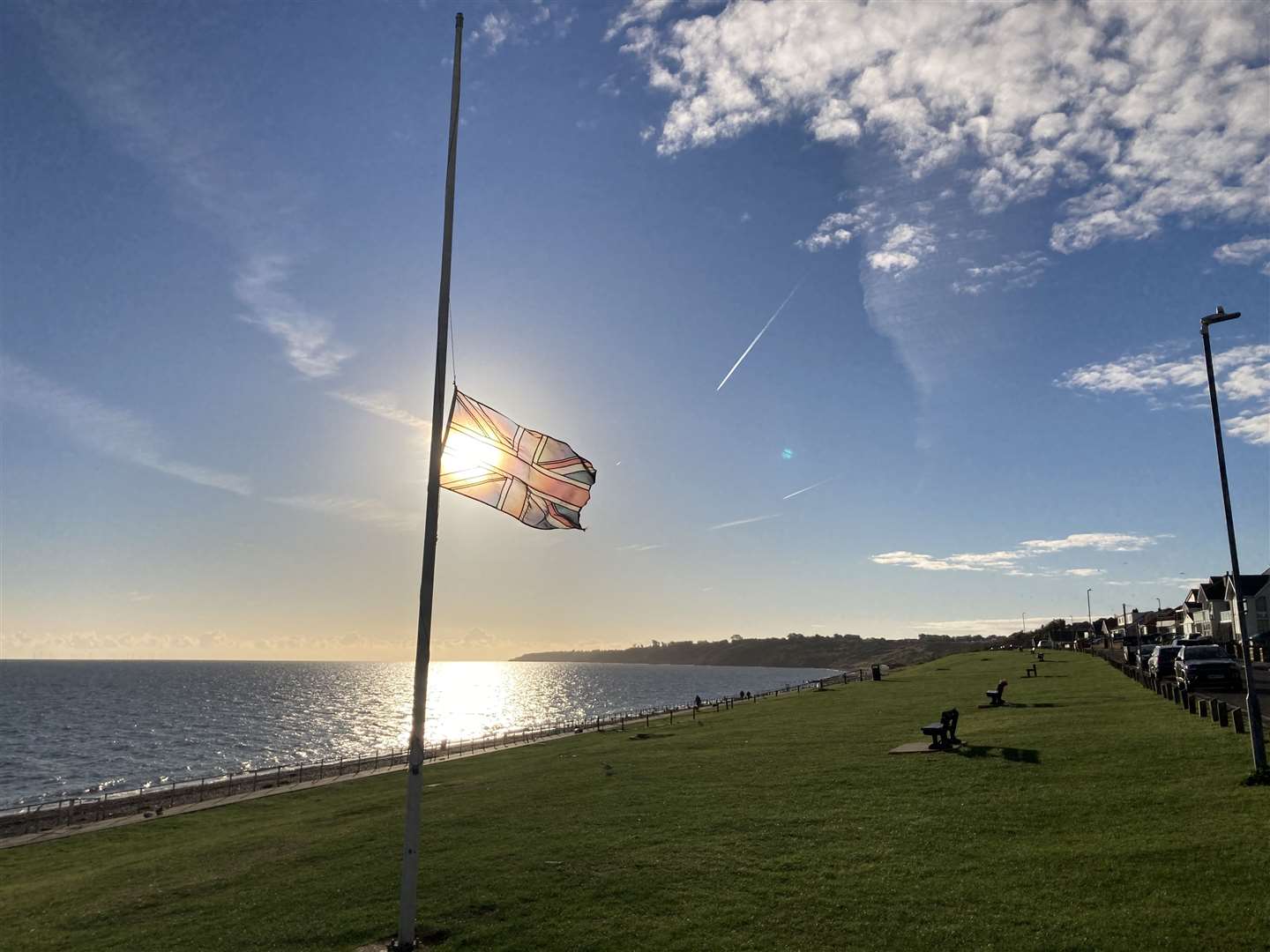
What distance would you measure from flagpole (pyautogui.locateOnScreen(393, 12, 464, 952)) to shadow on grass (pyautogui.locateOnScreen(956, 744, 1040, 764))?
600 inches

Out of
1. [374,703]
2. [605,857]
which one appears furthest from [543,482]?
[374,703]

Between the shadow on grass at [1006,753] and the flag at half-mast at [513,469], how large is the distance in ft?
44.5

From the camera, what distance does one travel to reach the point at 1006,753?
70.6 feet

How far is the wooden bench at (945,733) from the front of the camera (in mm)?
23219

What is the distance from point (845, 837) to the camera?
15.1 m

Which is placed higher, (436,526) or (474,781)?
(436,526)

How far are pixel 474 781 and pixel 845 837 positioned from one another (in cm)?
1890

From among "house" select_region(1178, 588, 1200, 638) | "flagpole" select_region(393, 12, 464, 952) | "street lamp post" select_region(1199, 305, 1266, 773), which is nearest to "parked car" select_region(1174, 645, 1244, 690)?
"street lamp post" select_region(1199, 305, 1266, 773)

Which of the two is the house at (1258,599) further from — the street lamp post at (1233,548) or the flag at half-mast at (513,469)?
the flag at half-mast at (513,469)

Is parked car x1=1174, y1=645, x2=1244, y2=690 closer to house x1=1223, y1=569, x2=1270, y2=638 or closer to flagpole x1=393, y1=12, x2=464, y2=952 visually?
flagpole x1=393, y1=12, x2=464, y2=952

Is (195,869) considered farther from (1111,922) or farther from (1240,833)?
(1240,833)

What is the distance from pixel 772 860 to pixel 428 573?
7.84 m

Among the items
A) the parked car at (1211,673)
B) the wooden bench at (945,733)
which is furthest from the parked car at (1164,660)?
the wooden bench at (945,733)

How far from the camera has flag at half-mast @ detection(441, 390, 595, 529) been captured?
13.8 metres
